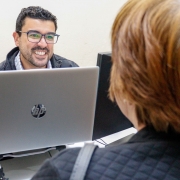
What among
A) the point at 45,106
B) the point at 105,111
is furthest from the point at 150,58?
the point at 105,111

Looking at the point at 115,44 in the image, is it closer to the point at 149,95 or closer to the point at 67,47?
the point at 149,95

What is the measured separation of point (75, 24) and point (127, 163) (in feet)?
7.08

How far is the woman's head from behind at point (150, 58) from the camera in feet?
1.72

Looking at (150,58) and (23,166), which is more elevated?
(150,58)

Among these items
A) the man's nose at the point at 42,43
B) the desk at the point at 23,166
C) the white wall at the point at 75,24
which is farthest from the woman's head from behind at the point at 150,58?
the white wall at the point at 75,24

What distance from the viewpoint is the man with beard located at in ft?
6.72

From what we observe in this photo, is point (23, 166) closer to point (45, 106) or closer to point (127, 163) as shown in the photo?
point (45, 106)

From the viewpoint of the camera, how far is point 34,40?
2053mm

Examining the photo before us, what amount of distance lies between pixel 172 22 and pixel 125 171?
0.92 feet

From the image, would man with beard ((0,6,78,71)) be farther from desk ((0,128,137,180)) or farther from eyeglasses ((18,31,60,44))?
desk ((0,128,137,180))

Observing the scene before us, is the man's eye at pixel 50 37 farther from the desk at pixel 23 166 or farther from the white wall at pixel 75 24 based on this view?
the desk at pixel 23 166

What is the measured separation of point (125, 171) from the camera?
1.80ft

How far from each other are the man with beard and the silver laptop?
1.01 meters

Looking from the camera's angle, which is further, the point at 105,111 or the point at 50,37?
the point at 50,37
